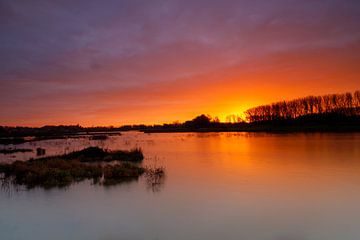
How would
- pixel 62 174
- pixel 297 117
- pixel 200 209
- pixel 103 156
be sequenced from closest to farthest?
1. pixel 200 209
2. pixel 62 174
3. pixel 103 156
4. pixel 297 117

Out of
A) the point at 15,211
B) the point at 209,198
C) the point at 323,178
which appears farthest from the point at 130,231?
the point at 323,178

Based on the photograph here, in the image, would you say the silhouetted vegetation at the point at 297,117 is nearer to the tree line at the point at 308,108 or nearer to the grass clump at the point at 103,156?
the tree line at the point at 308,108

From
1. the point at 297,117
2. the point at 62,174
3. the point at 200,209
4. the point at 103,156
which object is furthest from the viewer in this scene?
the point at 297,117

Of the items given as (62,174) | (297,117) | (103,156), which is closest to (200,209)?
(62,174)

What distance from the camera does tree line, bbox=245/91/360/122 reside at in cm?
9060

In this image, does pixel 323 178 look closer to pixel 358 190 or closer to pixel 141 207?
pixel 358 190

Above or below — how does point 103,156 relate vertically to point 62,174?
above

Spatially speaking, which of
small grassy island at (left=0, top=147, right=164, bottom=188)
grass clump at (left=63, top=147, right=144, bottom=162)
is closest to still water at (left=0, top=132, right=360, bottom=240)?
small grassy island at (left=0, top=147, right=164, bottom=188)

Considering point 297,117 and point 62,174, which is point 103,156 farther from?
point 297,117

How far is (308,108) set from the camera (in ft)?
335

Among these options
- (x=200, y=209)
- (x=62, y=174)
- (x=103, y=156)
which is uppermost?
(x=103, y=156)

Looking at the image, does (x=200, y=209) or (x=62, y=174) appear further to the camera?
(x=62, y=174)

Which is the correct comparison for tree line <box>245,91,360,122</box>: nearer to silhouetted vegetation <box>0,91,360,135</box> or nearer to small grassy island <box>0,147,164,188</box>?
silhouetted vegetation <box>0,91,360,135</box>

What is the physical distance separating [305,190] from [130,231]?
A: 7.75 meters
